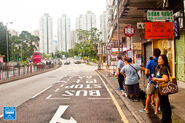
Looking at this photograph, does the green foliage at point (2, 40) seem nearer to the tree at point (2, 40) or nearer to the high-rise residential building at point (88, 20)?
the tree at point (2, 40)

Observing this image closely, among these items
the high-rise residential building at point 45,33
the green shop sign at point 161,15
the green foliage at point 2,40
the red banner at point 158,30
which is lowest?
the red banner at point 158,30

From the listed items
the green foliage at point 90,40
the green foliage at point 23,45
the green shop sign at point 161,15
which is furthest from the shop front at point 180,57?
the green foliage at point 23,45

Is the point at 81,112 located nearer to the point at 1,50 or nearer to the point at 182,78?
the point at 182,78

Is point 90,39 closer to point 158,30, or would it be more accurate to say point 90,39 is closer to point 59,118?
point 158,30

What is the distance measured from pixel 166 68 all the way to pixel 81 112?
308cm

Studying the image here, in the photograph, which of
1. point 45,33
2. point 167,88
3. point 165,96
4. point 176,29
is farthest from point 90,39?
point 45,33

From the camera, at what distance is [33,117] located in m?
5.98

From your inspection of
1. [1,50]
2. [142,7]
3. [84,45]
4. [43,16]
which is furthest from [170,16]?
[43,16]

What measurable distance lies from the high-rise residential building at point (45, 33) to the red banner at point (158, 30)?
18210 cm

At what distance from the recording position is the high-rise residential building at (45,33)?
185375mm

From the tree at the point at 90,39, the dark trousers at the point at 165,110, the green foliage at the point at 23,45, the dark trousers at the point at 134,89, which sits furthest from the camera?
the green foliage at the point at 23,45

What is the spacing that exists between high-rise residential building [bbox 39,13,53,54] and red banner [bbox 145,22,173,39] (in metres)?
182

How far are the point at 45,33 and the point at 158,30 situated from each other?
18419cm

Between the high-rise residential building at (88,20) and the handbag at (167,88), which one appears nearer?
the handbag at (167,88)
